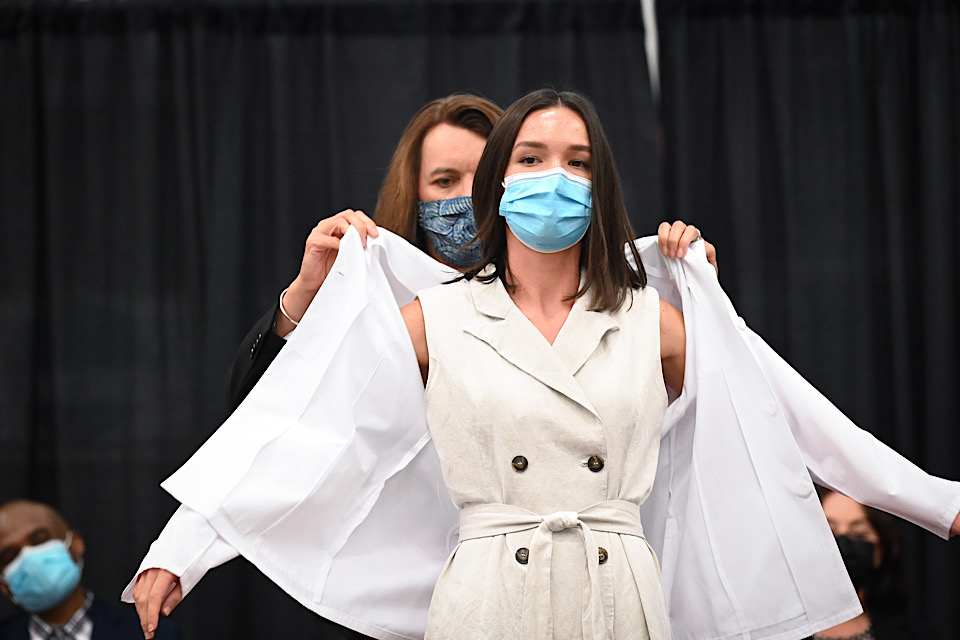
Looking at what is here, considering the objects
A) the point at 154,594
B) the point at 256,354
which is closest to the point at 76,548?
the point at 256,354

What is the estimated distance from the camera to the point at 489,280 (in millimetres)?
2092

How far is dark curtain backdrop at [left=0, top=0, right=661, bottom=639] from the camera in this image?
159 inches

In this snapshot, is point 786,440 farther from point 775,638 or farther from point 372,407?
point 372,407

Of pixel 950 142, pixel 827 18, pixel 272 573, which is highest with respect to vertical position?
pixel 827 18

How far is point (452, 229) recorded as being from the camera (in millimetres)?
2445

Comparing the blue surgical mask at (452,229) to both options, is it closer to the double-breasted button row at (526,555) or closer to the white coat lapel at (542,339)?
the white coat lapel at (542,339)

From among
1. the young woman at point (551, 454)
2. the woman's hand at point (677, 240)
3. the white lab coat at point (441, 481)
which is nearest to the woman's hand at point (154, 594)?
the young woman at point (551, 454)

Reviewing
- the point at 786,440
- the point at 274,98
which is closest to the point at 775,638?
the point at 786,440

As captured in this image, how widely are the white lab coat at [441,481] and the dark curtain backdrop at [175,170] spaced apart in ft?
6.41

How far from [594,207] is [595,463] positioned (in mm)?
466

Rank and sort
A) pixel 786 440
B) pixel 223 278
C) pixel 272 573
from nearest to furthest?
pixel 272 573 < pixel 786 440 < pixel 223 278

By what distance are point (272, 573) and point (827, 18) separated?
3.22m

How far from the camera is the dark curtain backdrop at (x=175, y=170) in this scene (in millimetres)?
4051

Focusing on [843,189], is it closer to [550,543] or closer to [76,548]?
[550,543]
